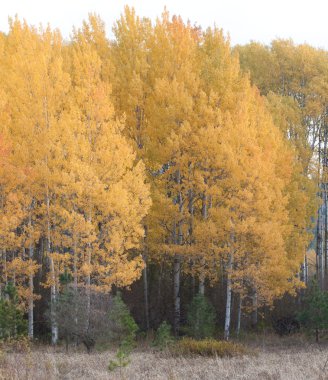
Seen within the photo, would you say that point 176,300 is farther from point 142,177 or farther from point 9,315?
point 9,315

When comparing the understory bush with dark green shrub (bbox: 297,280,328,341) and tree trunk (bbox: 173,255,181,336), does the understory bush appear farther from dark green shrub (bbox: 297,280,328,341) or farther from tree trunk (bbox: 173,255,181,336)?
dark green shrub (bbox: 297,280,328,341)

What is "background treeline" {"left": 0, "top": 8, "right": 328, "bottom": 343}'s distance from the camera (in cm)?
1612

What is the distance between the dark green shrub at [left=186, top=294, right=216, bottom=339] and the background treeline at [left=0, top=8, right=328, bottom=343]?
68 centimetres

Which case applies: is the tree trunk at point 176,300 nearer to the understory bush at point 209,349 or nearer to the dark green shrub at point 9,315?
the understory bush at point 209,349

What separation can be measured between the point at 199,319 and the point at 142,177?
4.67 meters

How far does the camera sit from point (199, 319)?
1722cm

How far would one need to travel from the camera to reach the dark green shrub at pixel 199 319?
17172 millimetres

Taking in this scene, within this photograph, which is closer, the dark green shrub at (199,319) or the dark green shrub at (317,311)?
the dark green shrub at (199,319)

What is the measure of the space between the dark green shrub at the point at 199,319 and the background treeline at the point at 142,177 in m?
0.68

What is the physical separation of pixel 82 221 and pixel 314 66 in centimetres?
1757

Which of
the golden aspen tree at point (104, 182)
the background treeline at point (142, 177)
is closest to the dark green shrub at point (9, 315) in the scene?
the background treeline at point (142, 177)

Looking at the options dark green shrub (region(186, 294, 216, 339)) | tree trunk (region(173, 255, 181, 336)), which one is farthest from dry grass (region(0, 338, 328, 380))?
tree trunk (region(173, 255, 181, 336))

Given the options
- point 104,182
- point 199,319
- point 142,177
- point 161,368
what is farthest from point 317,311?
point 161,368

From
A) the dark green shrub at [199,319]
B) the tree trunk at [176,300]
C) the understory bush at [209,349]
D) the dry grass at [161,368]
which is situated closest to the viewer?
the dry grass at [161,368]
